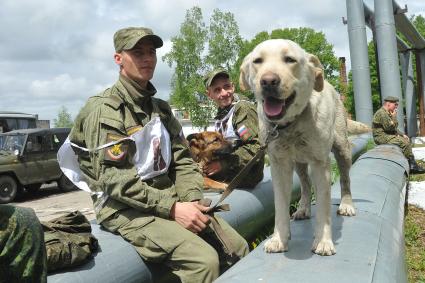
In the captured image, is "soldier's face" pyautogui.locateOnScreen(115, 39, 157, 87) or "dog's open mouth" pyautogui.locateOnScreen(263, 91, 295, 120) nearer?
"dog's open mouth" pyautogui.locateOnScreen(263, 91, 295, 120)

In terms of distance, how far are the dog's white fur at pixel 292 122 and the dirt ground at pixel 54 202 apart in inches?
347

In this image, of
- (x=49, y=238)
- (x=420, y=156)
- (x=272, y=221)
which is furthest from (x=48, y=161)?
(x=49, y=238)

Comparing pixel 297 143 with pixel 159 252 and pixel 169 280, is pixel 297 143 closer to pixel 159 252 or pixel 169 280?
pixel 159 252

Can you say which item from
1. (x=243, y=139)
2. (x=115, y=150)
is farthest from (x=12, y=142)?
(x=115, y=150)

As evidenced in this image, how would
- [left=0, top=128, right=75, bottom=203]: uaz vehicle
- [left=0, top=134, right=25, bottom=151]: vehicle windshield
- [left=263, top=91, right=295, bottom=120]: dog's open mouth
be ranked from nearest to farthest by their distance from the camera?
[left=263, top=91, right=295, bottom=120]: dog's open mouth < [left=0, top=128, right=75, bottom=203]: uaz vehicle < [left=0, top=134, right=25, bottom=151]: vehicle windshield

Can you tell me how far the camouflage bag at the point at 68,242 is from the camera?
114 inches

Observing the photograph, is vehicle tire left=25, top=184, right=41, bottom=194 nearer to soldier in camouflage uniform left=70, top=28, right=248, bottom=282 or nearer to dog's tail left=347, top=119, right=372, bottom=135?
dog's tail left=347, top=119, right=372, bottom=135

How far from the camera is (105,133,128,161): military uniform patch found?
3.49 m

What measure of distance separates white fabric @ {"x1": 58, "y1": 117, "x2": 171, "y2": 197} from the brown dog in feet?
5.53

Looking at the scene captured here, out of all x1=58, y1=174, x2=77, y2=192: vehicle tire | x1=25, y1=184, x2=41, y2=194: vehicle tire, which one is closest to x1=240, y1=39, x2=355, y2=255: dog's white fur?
x1=58, y1=174, x2=77, y2=192: vehicle tire

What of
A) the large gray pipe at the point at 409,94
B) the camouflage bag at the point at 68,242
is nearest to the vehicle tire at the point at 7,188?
the camouflage bag at the point at 68,242

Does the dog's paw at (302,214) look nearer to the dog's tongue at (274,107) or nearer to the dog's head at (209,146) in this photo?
the dog's tongue at (274,107)

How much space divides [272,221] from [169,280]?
2.99 metres

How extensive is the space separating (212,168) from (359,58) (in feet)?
41.2
